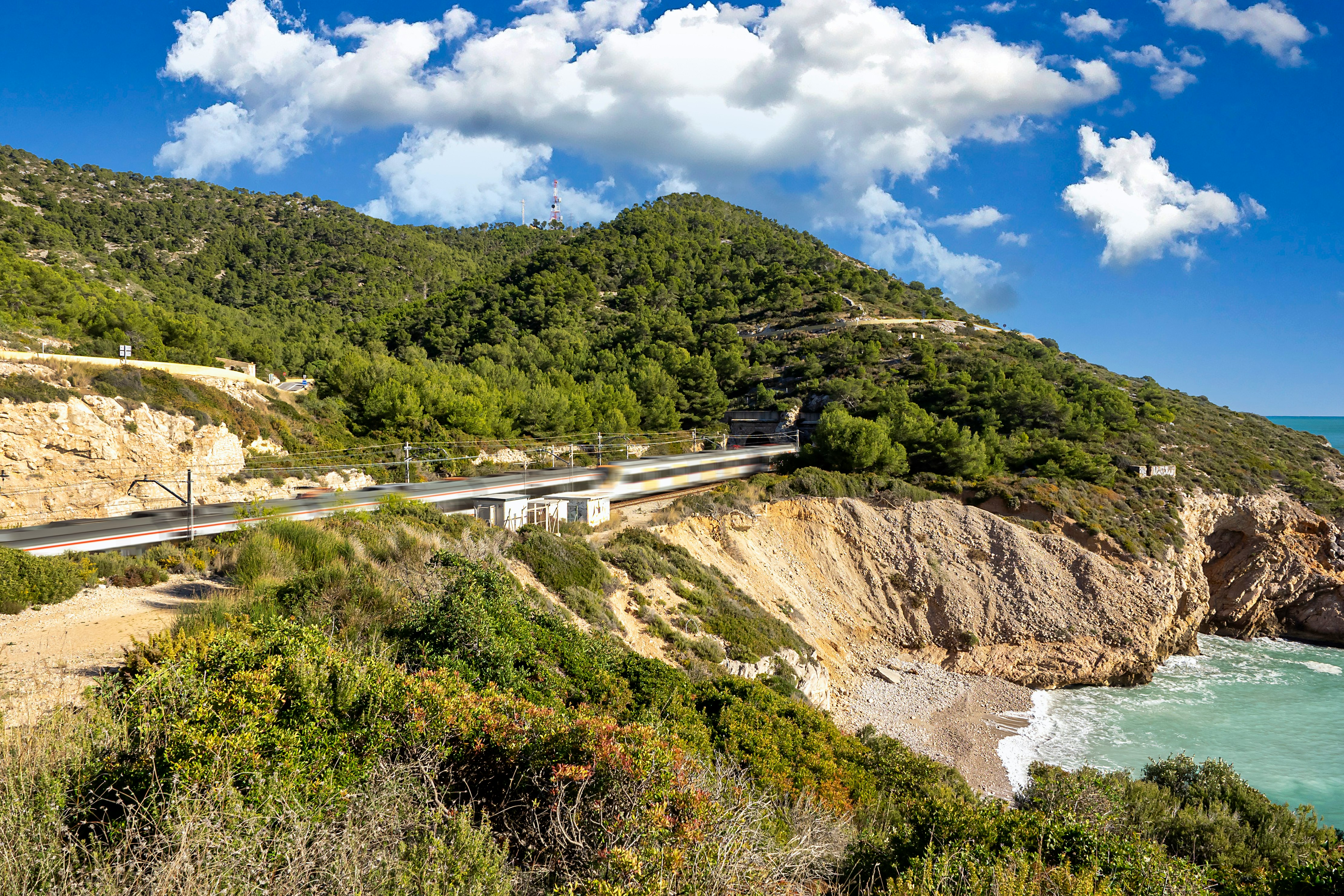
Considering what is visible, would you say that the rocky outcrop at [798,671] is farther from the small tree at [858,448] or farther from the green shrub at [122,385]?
the green shrub at [122,385]

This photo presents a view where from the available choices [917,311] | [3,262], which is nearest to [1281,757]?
[917,311]

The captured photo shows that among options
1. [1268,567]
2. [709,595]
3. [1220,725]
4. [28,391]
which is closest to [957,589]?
[1220,725]

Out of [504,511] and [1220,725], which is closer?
[504,511]

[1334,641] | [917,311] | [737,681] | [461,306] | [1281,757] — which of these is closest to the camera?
[737,681]

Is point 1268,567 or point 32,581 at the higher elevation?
point 32,581

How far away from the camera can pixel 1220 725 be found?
18406mm

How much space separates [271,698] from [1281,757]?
76.4 ft

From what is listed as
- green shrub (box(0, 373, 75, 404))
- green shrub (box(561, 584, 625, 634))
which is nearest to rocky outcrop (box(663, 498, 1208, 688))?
green shrub (box(561, 584, 625, 634))

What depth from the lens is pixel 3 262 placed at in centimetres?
2744

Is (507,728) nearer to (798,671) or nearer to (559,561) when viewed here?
(559,561)

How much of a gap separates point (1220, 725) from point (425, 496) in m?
23.0

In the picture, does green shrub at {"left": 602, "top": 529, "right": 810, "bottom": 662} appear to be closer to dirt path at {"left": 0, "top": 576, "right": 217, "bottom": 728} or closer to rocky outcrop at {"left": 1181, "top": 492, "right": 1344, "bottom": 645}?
dirt path at {"left": 0, "top": 576, "right": 217, "bottom": 728}

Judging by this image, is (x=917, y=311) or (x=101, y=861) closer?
(x=101, y=861)

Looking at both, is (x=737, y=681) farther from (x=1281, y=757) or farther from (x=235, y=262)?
(x=235, y=262)
